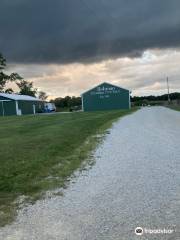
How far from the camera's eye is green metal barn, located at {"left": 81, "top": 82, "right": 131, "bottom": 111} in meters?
82.8

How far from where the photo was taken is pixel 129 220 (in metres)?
5.87

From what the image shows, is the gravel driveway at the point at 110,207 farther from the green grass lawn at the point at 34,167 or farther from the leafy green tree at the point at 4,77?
the leafy green tree at the point at 4,77

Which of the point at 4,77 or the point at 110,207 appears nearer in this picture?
the point at 110,207

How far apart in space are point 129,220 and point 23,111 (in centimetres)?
7337

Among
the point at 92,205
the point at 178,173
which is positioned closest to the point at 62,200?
the point at 92,205

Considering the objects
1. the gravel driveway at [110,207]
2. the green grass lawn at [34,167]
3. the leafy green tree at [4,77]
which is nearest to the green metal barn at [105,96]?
the leafy green tree at [4,77]

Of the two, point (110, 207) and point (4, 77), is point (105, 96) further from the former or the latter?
point (110, 207)

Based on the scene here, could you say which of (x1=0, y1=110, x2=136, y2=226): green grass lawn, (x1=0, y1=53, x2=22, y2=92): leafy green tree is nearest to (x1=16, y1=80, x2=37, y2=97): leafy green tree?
(x1=0, y1=53, x2=22, y2=92): leafy green tree

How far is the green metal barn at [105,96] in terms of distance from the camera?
3258 inches

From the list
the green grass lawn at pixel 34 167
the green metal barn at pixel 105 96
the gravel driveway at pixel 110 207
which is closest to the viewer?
the gravel driveway at pixel 110 207

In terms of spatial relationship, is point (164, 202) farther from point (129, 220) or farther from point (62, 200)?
point (62, 200)

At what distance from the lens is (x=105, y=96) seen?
83625 mm

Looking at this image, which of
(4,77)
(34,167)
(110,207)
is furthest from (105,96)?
(110,207)

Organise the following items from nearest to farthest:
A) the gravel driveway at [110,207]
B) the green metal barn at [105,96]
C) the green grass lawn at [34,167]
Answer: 1. the gravel driveway at [110,207]
2. the green grass lawn at [34,167]
3. the green metal barn at [105,96]
